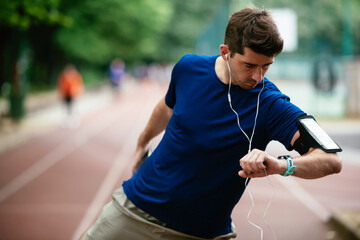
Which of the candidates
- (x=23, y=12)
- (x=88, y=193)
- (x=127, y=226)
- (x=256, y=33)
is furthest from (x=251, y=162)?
(x=23, y=12)

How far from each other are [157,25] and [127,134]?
17.3m

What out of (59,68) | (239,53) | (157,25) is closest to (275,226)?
(239,53)

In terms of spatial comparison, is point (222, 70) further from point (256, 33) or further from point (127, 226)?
point (127, 226)

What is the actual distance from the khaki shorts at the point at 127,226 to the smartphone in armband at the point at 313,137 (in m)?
0.71

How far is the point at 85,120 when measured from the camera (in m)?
17.0

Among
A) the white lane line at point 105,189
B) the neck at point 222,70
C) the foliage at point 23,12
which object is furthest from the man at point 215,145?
the foliage at point 23,12

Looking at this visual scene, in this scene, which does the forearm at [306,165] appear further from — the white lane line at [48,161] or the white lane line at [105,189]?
the white lane line at [48,161]

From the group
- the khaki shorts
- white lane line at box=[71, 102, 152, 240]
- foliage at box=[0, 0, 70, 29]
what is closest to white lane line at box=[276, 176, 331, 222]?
white lane line at box=[71, 102, 152, 240]

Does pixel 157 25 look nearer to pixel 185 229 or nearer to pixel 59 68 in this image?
pixel 59 68

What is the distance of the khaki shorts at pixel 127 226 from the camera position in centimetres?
228

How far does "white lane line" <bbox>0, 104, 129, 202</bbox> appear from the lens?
24.7ft

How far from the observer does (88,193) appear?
7.14 metres

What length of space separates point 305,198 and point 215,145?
526 cm

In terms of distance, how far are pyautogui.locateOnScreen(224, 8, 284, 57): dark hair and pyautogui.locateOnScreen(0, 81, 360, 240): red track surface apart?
3.54 meters
